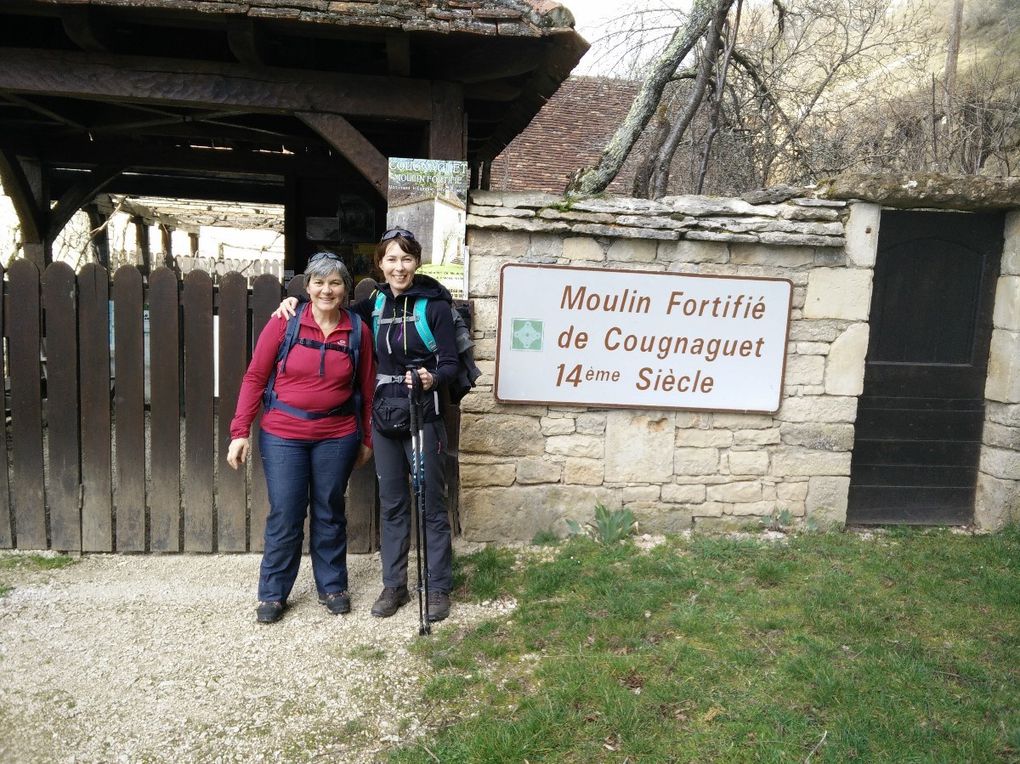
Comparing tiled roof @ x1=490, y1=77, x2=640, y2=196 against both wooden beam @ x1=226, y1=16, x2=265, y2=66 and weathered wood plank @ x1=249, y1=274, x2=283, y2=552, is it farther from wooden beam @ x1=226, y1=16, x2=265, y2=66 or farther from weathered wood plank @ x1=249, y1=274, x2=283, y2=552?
weathered wood plank @ x1=249, y1=274, x2=283, y2=552

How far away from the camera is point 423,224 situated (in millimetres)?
4543

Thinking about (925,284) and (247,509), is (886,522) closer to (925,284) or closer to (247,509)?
(925,284)

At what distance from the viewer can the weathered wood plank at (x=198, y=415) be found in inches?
173

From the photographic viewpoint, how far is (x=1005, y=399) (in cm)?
514

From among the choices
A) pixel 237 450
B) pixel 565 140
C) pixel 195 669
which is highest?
pixel 565 140

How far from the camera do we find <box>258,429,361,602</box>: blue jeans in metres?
3.72

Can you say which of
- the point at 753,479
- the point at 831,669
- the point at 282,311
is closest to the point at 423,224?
the point at 282,311

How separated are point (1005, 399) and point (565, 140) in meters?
13.4

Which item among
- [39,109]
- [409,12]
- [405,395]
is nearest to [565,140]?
[39,109]

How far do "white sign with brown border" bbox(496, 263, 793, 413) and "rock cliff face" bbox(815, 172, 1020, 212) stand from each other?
0.71m

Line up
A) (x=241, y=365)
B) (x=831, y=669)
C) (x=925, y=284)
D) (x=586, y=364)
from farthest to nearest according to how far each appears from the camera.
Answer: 1. (x=925, y=284)
2. (x=586, y=364)
3. (x=241, y=365)
4. (x=831, y=669)

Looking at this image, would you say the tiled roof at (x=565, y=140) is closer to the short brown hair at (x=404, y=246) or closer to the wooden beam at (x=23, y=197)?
the wooden beam at (x=23, y=197)

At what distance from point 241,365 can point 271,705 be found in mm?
2026

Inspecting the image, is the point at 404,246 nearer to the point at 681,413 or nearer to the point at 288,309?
the point at 288,309
